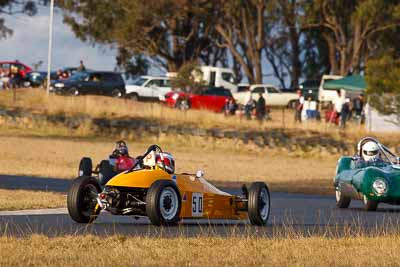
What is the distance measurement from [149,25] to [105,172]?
54.3 meters

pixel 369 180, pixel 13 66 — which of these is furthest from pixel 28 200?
pixel 13 66

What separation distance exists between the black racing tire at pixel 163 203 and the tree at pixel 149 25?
58961 mm

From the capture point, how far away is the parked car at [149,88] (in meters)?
67.8

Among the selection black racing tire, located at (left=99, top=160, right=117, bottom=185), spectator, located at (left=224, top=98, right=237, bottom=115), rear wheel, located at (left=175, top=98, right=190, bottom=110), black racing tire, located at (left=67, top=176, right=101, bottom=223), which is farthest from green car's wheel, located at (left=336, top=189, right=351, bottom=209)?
rear wheel, located at (left=175, top=98, right=190, bottom=110)

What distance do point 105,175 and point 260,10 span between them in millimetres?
53042

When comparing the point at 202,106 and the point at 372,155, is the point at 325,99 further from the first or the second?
the point at 372,155

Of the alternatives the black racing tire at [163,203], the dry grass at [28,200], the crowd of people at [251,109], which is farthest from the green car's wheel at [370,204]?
the crowd of people at [251,109]

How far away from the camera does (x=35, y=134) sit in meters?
52.5

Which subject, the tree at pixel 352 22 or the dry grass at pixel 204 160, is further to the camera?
the tree at pixel 352 22

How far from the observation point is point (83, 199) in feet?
56.0

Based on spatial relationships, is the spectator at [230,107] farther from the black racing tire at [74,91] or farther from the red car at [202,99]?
the black racing tire at [74,91]

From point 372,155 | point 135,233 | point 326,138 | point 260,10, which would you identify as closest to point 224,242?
point 135,233

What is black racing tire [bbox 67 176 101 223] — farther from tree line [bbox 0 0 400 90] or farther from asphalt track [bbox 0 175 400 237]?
tree line [bbox 0 0 400 90]

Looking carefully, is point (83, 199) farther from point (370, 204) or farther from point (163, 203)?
point (370, 204)
